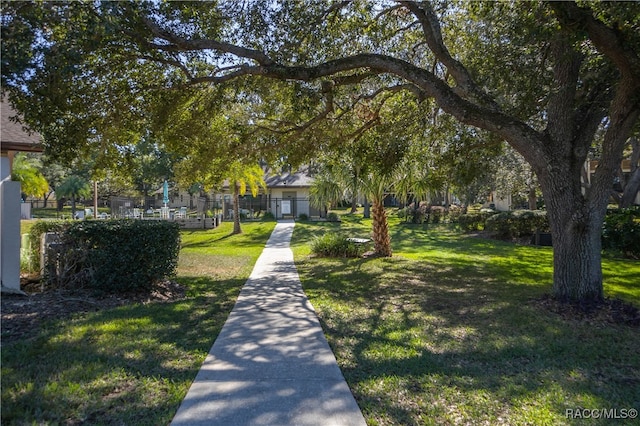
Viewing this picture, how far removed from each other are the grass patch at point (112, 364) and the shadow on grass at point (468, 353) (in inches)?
69.0

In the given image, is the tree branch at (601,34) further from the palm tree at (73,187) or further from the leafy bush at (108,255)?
the palm tree at (73,187)

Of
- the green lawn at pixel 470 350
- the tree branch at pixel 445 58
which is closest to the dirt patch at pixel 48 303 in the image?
the green lawn at pixel 470 350

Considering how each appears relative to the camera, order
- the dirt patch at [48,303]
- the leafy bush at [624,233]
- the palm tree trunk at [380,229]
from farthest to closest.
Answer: the leafy bush at [624,233]
the palm tree trunk at [380,229]
the dirt patch at [48,303]

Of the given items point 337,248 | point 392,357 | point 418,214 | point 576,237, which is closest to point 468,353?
point 392,357

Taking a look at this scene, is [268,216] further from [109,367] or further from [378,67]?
[109,367]

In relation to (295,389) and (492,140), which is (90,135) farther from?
(492,140)

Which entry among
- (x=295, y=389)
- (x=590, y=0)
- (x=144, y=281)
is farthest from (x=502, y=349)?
(x=144, y=281)

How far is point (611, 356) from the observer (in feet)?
17.1

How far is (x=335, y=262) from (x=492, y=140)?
5927mm

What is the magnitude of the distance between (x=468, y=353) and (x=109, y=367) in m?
4.07

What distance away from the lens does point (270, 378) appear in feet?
14.3

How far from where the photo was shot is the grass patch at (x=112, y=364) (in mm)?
3564

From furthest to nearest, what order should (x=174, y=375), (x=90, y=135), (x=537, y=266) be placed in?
(x=537, y=266)
(x=90, y=135)
(x=174, y=375)

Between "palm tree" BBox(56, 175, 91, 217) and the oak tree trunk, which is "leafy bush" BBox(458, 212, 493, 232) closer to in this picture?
the oak tree trunk
